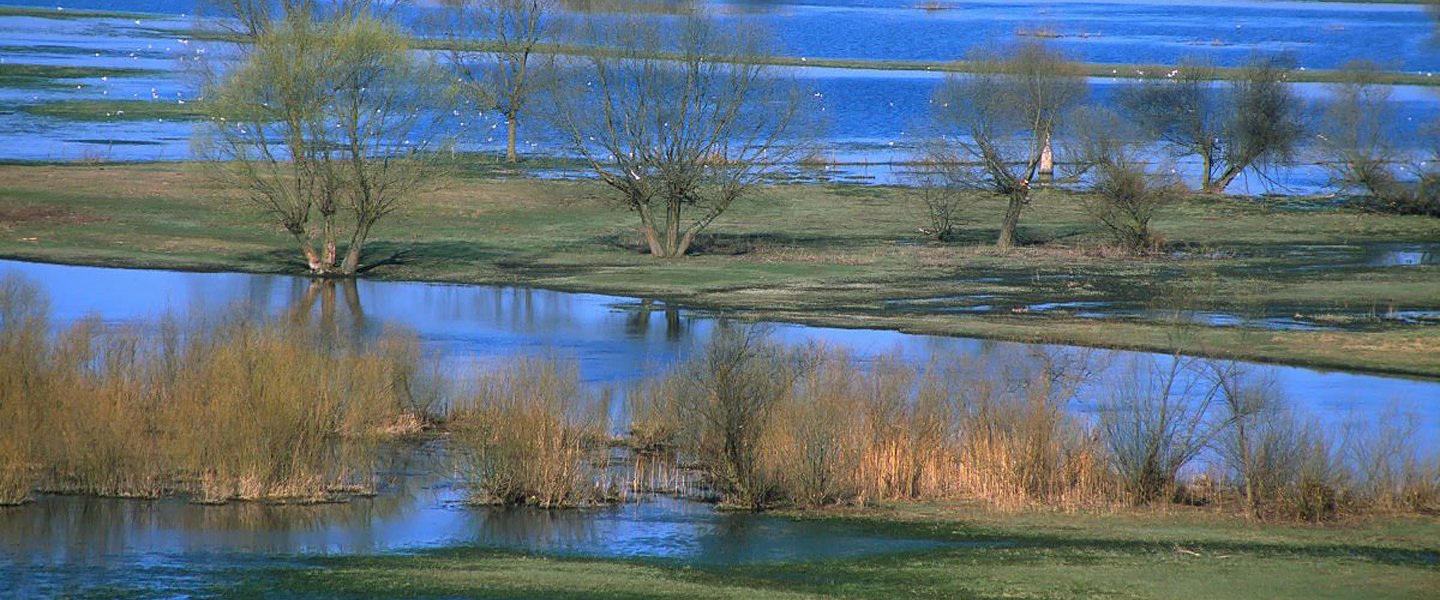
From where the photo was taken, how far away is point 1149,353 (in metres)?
31.3

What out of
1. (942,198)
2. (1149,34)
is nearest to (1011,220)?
(942,198)

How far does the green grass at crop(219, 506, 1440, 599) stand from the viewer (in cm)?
1577

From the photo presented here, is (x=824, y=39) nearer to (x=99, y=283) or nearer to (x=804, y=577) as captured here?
(x=99, y=283)

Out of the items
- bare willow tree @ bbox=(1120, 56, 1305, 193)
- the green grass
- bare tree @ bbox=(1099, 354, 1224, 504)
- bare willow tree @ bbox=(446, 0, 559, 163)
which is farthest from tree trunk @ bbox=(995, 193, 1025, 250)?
the green grass

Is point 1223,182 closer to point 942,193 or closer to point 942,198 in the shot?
point 942,193

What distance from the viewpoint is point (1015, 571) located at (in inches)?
660

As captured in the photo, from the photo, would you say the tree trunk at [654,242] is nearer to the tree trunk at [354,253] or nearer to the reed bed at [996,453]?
the tree trunk at [354,253]

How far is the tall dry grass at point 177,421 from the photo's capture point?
20328 mm

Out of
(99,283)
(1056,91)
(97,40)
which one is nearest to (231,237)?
(99,283)

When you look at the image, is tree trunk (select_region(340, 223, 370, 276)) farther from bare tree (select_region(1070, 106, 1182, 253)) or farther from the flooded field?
bare tree (select_region(1070, 106, 1182, 253))

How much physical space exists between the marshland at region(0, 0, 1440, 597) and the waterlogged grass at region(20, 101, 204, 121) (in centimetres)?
814

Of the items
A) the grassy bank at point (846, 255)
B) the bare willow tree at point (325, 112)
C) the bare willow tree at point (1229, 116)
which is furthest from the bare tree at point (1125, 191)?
the bare willow tree at point (325, 112)

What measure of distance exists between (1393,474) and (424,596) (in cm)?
1128

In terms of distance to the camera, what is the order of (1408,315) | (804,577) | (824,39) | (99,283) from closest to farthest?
(804,577) → (1408,315) → (99,283) → (824,39)
